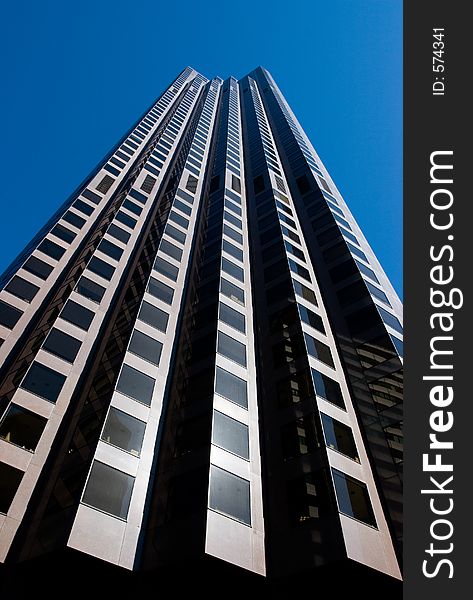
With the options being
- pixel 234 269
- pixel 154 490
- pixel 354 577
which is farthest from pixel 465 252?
pixel 234 269

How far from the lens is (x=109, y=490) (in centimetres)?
1964

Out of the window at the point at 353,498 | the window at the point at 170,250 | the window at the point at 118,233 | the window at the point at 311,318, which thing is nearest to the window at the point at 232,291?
the window at the point at 311,318

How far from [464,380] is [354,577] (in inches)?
385

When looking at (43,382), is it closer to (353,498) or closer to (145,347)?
(145,347)

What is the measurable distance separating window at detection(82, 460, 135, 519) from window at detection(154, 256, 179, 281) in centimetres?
1797

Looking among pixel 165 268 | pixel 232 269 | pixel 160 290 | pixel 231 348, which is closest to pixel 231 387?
pixel 231 348

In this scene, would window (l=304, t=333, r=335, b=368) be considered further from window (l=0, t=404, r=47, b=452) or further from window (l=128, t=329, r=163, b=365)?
window (l=0, t=404, r=47, b=452)

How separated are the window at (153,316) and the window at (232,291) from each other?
4.51 m

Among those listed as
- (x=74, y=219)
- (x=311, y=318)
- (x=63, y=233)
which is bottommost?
(x=311, y=318)

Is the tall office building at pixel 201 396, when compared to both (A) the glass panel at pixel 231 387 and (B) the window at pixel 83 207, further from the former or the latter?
(B) the window at pixel 83 207

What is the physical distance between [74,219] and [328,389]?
28.3 metres

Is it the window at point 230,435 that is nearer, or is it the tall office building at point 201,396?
the tall office building at point 201,396

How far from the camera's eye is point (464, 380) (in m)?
12.9

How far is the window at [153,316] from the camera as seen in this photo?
30.2 m
